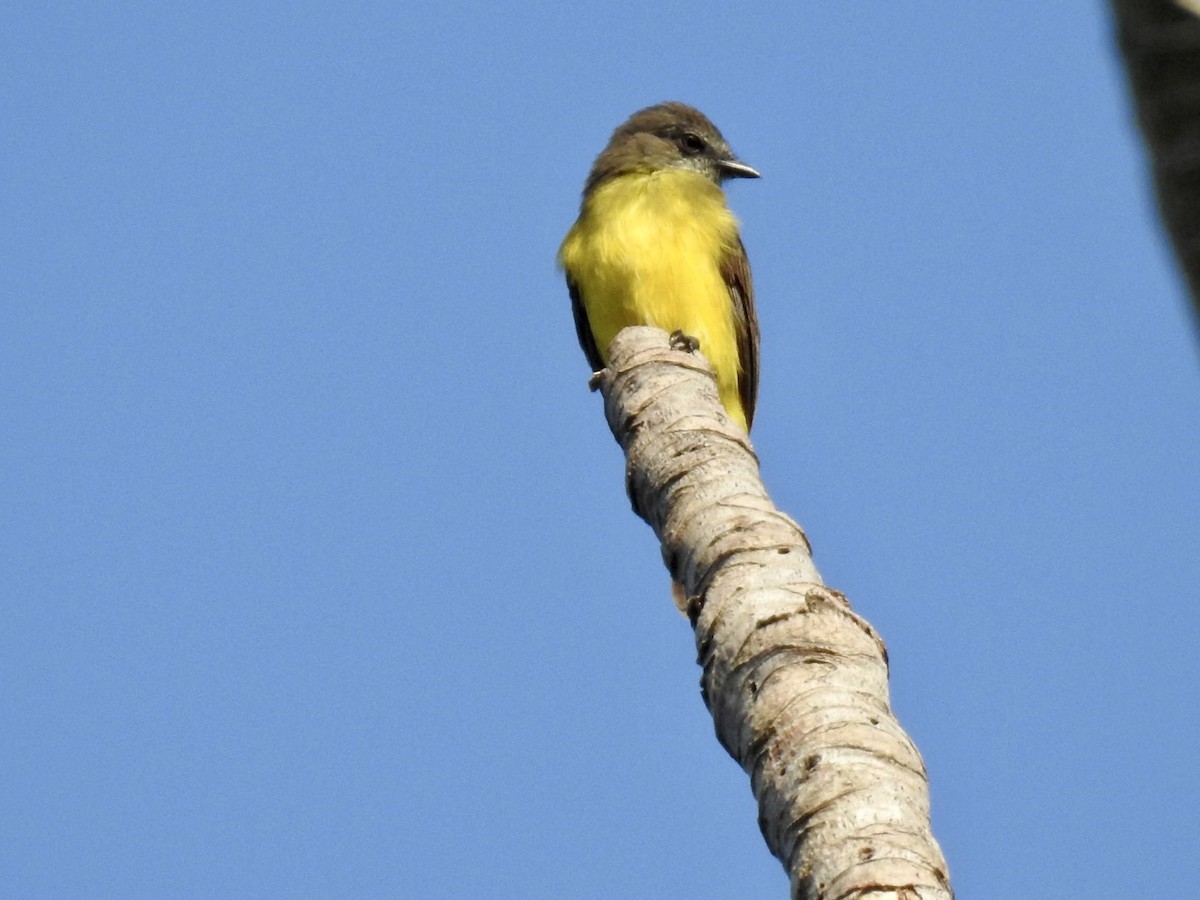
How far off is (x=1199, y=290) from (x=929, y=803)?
9.78ft

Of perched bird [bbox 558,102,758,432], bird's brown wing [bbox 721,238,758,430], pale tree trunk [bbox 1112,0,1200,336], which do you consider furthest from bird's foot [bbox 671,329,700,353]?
pale tree trunk [bbox 1112,0,1200,336]

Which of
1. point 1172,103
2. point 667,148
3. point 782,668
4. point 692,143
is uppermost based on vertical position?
point 692,143

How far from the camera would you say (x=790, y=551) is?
190 inches

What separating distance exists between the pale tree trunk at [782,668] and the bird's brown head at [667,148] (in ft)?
14.6

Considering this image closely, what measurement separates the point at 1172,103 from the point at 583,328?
878 cm

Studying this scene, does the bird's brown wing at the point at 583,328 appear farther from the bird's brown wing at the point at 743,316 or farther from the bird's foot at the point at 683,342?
the bird's foot at the point at 683,342

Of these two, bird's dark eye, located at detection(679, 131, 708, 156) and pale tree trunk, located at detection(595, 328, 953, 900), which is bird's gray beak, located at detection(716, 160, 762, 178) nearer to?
bird's dark eye, located at detection(679, 131, 708, 156)

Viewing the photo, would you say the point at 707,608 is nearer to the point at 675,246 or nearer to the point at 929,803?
the point at 929,803

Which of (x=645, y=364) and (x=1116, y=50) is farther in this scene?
(x=645, y=364)

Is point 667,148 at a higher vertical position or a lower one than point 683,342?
higher

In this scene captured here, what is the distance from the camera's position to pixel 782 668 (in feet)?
13.9

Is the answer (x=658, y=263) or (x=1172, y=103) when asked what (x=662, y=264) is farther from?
(x=1172, y=103)

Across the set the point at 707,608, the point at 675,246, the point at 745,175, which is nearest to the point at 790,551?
the point at 707,608

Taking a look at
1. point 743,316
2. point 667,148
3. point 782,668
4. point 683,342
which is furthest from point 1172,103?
point 667,148
